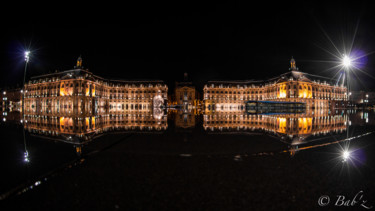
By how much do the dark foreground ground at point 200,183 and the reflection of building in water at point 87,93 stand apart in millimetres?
46363

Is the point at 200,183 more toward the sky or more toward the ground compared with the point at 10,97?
more toward the ground

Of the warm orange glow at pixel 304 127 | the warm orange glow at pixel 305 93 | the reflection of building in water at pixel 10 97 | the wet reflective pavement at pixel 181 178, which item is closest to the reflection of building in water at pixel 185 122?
the warm orange glow at pixel 304 127

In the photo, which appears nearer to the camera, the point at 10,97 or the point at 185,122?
the point at 185,122

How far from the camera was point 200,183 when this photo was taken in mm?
3555

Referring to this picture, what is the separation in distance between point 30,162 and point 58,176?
1578 millimetres

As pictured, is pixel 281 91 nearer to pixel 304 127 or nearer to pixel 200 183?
pixel 304 127

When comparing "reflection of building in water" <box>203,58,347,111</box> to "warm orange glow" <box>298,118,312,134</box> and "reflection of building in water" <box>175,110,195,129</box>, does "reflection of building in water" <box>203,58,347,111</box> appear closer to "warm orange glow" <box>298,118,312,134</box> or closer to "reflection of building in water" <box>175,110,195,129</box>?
"reflection of building in water" <box>175,110,195,129</box>

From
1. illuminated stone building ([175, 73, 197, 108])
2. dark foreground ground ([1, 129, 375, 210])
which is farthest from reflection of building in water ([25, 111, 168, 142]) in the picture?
illuminated stone building ([175, 73, 197, 108])

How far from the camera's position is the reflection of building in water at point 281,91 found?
78.1m

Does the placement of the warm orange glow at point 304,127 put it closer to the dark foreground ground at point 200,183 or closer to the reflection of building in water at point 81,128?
the dark foreground ground at point 200,183

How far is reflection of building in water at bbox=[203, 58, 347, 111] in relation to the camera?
7806cm

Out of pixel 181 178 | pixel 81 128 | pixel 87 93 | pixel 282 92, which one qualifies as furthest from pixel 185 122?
pixel 282 92

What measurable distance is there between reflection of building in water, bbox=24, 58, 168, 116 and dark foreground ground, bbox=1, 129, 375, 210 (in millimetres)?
46363

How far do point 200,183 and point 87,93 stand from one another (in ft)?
240
